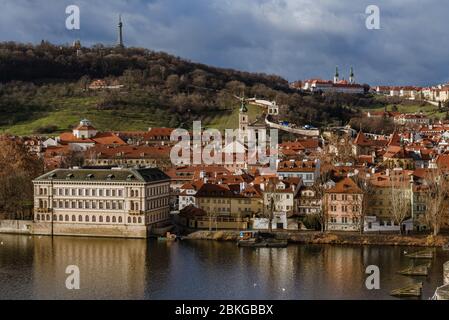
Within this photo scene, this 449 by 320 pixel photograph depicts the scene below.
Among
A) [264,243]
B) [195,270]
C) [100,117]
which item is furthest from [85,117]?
[195,270]

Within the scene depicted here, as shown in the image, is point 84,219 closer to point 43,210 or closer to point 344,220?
point 43,210

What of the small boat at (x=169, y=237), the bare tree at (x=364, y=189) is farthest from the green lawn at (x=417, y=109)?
the small boat at (x=169, y=237)

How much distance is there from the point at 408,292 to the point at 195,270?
977 centimetres

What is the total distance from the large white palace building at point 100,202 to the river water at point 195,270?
1.52 metres

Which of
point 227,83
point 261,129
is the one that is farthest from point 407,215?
point 227,83

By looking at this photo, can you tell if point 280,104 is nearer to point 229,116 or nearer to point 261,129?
point 229,116

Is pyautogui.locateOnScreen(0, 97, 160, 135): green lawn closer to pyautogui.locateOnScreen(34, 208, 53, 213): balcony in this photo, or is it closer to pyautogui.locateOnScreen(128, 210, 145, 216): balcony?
pyautogui.locateOnScreen(34, 208, 53, 213): balcony

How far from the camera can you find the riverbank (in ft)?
135

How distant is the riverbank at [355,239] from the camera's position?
4128 cm

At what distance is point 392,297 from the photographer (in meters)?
29.9

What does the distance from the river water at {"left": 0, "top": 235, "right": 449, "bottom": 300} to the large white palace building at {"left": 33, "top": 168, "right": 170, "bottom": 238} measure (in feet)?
4.97

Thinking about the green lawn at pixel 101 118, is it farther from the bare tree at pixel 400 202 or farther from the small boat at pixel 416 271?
the small boat at pixel 416 271

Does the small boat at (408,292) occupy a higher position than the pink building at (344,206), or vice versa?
the pink building at (344,206)

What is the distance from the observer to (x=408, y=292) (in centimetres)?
3038
